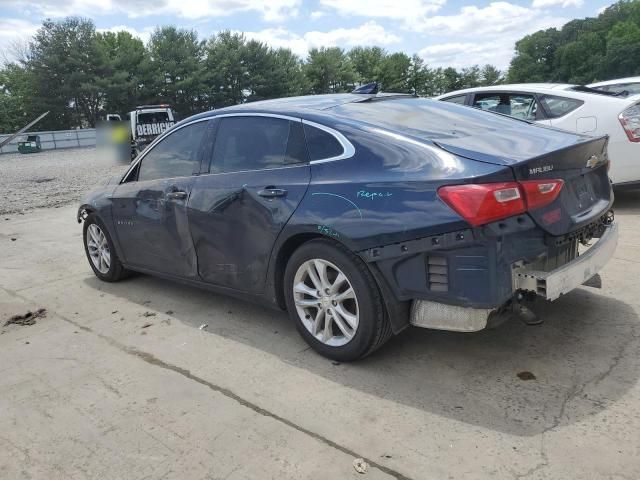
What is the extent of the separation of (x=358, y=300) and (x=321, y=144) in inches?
39.8

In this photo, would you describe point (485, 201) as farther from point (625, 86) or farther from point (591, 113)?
point (625, 86)

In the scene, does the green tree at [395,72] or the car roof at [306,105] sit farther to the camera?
the green tree at [395,72]

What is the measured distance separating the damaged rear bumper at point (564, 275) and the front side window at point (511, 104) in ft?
13.7

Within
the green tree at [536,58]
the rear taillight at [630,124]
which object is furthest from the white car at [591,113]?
the green tree at [536,58]

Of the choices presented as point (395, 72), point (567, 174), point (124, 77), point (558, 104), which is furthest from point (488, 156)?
point (395, 72)

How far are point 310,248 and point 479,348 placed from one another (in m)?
1.24

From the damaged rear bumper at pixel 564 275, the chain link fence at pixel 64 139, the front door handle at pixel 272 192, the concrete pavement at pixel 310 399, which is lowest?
the concrete pavement at pixel 310 399

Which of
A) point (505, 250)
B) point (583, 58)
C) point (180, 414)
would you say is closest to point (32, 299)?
point (180, 414)

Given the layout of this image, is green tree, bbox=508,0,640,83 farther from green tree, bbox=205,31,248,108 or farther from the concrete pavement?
the concrete pavement

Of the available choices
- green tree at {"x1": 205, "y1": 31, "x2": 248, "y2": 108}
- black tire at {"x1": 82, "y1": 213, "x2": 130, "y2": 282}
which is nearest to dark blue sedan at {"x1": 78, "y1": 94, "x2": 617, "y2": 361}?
black tire at {"x1": 82, "y1": 213, "x2": 130, "y2": 282}

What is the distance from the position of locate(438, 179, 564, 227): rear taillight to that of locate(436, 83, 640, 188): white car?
437 cm

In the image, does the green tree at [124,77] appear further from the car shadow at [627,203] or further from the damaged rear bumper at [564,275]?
the damaged rear bumper at [564,275]

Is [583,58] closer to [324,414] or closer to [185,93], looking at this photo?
[185,93]

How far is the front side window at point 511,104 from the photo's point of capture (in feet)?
23.6
